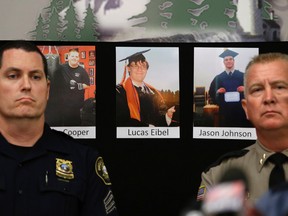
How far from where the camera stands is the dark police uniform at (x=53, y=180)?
1486 mm

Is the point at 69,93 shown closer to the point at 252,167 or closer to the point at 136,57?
the point at 136,57

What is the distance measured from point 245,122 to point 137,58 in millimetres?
516

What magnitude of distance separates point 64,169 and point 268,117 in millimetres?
737

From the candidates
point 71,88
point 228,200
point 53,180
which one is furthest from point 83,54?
point 228,200

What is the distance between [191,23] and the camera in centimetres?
188

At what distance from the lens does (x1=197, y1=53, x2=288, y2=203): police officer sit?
4.16 ft

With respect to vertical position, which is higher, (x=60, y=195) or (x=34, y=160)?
(x=34, y=160)

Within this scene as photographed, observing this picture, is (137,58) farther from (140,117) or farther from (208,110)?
(208,110)

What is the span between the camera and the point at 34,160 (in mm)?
1552

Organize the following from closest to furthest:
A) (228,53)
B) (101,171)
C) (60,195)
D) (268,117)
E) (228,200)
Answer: (228,200)
(268,117)
(60,195)
(101,171)
(228,53)

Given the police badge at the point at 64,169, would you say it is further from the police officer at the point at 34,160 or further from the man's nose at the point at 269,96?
the man's nose at the point at 269,96

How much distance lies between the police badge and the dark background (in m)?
0.27

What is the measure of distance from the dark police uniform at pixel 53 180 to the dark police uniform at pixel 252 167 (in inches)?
15.4

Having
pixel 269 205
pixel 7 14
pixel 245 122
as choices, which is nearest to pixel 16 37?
pixel 7 14
